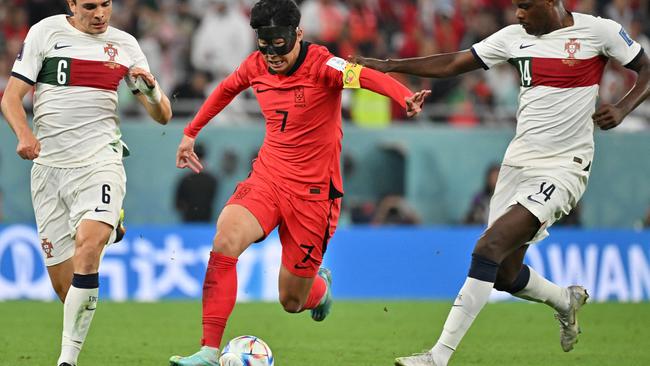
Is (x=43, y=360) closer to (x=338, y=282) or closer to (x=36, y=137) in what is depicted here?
(x=36, y=137)

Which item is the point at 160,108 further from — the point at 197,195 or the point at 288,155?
the point at 197,195

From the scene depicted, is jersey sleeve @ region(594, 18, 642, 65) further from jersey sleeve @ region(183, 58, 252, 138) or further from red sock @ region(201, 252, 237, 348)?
red sock @ region(201, 252, 237, 348)

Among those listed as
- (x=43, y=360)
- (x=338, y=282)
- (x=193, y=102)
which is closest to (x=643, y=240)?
(x=338, y=282)

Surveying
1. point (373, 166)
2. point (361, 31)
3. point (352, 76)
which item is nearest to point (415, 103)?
point (352, 76)

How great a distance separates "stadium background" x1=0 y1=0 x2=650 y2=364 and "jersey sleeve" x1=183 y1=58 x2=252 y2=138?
264 inches

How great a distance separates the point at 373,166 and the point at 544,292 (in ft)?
31.2

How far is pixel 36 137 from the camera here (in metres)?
9.39

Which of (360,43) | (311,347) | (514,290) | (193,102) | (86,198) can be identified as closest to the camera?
(86,198)

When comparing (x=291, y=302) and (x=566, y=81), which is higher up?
(x=566, y=81)

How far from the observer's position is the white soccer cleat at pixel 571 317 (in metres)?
10.3

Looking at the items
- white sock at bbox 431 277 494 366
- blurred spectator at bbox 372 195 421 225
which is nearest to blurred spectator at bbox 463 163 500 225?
blurred spectator at bbox 372 195 421 225

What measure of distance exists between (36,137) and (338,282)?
8.11 meters

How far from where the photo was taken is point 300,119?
9.53 m

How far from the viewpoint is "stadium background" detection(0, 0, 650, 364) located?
16516mm
